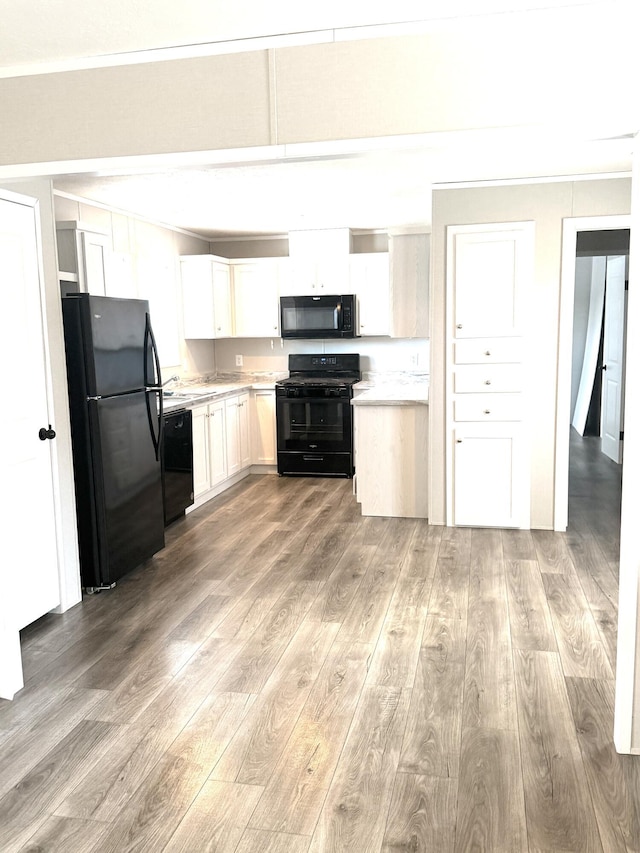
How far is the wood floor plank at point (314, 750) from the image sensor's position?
2.07 m

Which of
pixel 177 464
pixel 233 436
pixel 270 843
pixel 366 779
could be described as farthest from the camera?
pixel 233 436

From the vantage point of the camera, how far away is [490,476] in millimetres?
4941

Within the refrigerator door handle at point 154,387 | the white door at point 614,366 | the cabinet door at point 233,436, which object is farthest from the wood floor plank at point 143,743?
the white door at point 614,366

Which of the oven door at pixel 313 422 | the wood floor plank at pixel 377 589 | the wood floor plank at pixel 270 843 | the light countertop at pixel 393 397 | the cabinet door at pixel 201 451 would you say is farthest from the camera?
the oven door at pixel 313 422

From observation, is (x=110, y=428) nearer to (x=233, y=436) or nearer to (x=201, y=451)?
(x=201, y=451)

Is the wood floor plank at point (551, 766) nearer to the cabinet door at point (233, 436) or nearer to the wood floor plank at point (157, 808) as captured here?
the wood floor plank at point (157, 808)

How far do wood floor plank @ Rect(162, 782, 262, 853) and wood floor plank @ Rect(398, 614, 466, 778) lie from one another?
0.53 m

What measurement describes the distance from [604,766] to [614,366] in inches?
236

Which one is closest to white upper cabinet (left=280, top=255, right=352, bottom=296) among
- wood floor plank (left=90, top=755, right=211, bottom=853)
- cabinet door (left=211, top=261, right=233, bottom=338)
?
cabinet door (left=211, top=261, right=233, bottom=338)

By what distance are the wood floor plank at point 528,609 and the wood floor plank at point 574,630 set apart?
0.13 feet

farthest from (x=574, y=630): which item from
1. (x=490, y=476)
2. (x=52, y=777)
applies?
(x=52, y=777)

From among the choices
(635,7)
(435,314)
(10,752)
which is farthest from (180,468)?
(635,7)

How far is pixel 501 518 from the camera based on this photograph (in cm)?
496

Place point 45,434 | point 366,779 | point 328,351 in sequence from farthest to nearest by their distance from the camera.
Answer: point 328,351 < point 45,434 < point 366,779
